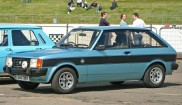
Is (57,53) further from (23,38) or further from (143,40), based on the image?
(23,38)

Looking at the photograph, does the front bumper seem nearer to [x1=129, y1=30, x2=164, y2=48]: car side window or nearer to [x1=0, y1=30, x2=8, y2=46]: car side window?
[x1=0, y1=30, x2=8, y2=46]: car side window

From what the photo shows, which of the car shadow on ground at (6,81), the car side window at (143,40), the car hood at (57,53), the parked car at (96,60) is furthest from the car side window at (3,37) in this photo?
the car side window at (143,40)

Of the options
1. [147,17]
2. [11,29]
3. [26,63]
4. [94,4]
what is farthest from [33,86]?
[94,4]

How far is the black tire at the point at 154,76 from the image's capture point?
→ 13625mm

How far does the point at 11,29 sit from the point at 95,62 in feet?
10.6

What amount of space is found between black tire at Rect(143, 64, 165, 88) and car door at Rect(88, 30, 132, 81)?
611mm

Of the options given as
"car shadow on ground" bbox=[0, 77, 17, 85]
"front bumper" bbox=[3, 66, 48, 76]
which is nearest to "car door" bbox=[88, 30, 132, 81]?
"front bumper" bbox=[3, 66, 48, 76]

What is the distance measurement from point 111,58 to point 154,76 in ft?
4.92

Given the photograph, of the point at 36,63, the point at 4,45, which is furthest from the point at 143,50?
the point at 4,45

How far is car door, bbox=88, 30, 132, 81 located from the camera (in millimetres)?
12695

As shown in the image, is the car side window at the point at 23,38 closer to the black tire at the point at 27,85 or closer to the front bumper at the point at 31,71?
the black tire at the point at 27,85

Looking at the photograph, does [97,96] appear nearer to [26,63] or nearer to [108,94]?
[108,94]

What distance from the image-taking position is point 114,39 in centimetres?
1330

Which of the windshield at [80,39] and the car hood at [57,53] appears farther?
the windshield at [80,39]
